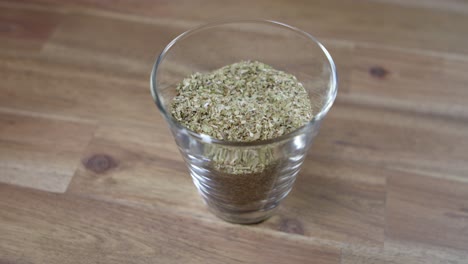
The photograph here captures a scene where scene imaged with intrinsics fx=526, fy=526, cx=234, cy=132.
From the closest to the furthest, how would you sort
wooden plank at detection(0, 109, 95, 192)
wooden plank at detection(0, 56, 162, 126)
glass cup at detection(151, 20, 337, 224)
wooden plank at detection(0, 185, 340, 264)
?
glass cup at detection(151, 20, 337, 224), wooden plank at detection(0, 185, 340, 264), wooden plank at detection(0, 109, 95, 192), wooden plank at detection(0, 56, 162, 126)

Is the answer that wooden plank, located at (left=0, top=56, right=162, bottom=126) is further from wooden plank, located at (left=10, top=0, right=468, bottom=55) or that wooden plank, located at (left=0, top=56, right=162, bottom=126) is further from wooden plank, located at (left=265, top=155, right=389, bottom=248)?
wooden plank, located at (left=265, top=155, right=389, bottom=248)

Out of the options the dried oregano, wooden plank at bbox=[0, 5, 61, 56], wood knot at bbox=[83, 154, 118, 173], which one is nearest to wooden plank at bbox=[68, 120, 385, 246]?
wood knot at bbox=[83, 154, 118, 173]

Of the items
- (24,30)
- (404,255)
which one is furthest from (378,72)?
(24,30)

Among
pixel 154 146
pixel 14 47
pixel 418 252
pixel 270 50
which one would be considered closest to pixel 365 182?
pixel 418 252

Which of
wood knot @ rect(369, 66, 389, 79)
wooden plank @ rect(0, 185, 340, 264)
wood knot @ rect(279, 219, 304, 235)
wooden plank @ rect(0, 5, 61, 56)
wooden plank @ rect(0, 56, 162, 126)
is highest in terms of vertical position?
wooden plank @ rect(0, 5, 61, 56)

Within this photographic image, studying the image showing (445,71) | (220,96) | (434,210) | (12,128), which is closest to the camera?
(220,96)

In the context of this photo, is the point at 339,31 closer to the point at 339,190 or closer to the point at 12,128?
the point at 339,190

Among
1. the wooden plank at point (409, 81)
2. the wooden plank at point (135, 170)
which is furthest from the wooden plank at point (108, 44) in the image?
the wooden plank at point (409, 81)

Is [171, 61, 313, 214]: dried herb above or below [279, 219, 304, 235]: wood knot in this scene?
above
